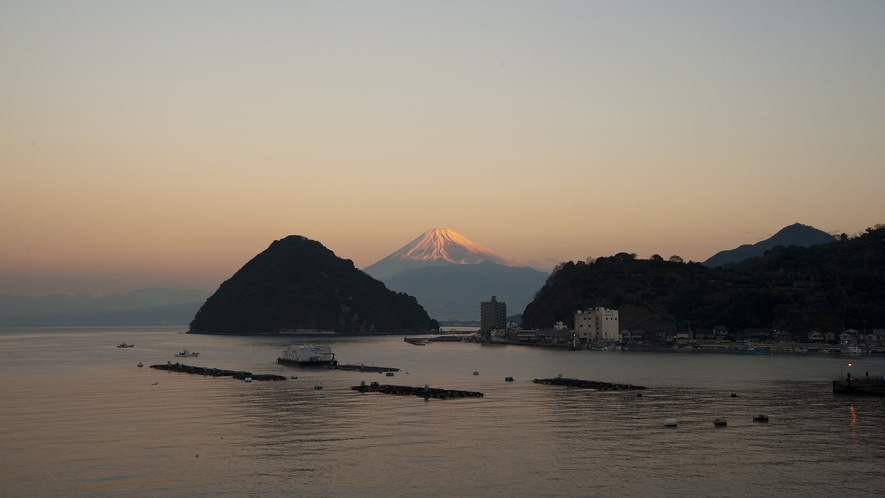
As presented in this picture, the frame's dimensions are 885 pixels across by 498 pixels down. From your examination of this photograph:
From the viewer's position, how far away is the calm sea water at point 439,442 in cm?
3412

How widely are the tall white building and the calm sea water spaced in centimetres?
10686

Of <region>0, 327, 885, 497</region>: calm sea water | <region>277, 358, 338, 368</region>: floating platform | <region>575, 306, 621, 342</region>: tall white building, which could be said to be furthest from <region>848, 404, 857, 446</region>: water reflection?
<region>575, 306, 621, 342</region>: tall white building

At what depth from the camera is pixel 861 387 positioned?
66000 millimetres

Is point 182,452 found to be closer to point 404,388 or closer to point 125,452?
point 125,452

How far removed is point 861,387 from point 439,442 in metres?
43.5

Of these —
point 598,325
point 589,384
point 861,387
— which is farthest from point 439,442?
point 598,325

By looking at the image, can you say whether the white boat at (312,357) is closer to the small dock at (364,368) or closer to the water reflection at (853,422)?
the small dock at (364,368)

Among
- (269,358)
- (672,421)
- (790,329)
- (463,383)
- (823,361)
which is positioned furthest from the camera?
(790,329)

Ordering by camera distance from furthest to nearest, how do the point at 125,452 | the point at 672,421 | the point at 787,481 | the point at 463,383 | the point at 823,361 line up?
the point at 823,361 < the point at 463,383 < the point at 672,421 < the point at 125,452 < the point at 787,481

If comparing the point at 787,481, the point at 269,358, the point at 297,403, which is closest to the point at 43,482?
the point at 297,403

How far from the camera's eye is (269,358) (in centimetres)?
13338

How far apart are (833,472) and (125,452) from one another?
36503 mm

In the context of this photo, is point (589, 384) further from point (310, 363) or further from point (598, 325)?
point (598, 325)

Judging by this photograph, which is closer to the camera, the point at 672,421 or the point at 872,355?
the point at 672,421
